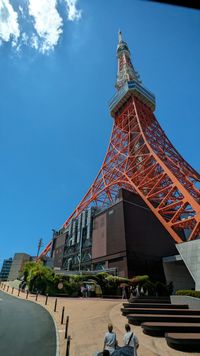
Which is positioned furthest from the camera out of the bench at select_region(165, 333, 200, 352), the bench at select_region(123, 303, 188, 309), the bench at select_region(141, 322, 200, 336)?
the bench at select_region(123, 303, 188, 309)

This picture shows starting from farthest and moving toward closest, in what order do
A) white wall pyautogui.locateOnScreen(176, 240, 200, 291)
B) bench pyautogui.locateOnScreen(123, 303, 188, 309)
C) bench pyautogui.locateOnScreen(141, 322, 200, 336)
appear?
white wall pyautogui.locateOnScreen(176, 240, 200, 291) < bench pyautogui.locateOnScreen(123, 303, 188, 309) < bench pyautogui.locateOnScreen(141, 322, 200, 336)

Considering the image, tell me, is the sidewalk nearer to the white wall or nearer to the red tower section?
the white wall

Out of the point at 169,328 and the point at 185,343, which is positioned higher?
the point at 169,328

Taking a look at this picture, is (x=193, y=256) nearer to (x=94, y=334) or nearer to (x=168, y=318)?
(x=168, y=318)

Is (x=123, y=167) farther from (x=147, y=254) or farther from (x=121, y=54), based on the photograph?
(x=121, y=54)

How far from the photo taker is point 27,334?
8.55 m

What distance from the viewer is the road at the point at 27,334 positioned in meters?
6.85

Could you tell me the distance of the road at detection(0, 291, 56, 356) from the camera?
6852mm

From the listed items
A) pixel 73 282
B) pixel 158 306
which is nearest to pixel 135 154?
pixel 73 282

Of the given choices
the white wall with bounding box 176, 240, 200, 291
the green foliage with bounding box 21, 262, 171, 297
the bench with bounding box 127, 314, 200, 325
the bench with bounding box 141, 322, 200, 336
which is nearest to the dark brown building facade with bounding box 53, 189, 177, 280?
the green foliage with bounding box 21, 262, 171, 297

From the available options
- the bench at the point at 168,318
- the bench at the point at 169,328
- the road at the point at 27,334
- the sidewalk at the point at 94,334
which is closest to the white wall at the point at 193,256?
the bench at the point at 168,318

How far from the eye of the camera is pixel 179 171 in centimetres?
2961

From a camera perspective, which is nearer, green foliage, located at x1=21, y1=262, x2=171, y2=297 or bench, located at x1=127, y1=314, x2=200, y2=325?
bench, located at x1=127, y1=314, x2=200, y2=325

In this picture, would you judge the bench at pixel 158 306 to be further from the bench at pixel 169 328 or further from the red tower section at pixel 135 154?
the red tower section at pixel 135 154
